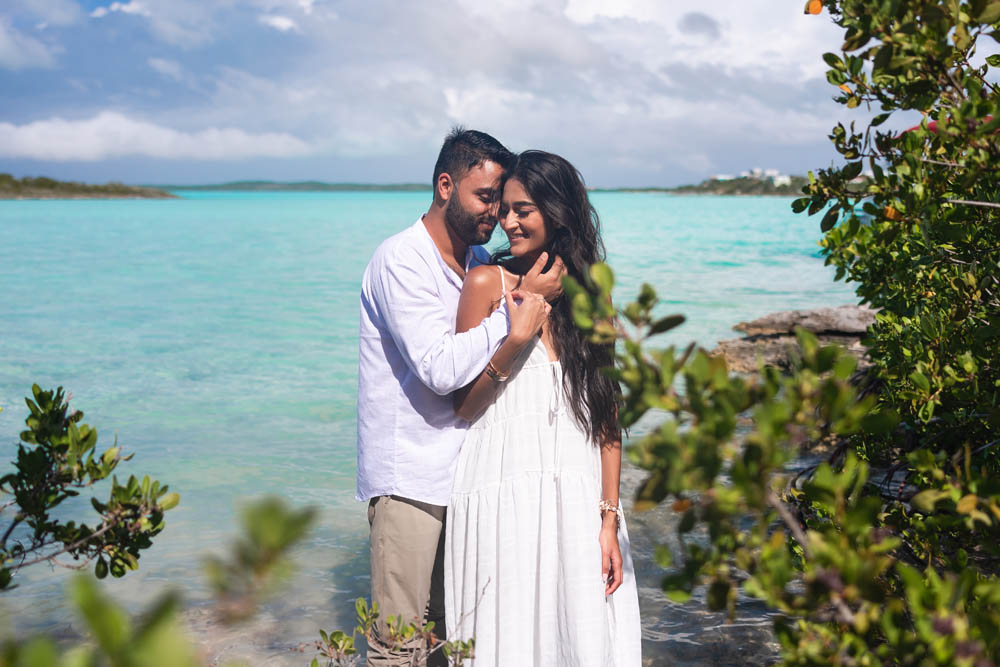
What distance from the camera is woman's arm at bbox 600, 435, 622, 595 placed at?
3275mm

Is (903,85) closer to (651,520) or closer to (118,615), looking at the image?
(118,615)

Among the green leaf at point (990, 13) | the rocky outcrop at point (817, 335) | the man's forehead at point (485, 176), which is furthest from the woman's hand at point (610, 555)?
the rocky outcrop at point (817, 335)

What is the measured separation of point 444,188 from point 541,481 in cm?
145

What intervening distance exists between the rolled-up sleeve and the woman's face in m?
0.36

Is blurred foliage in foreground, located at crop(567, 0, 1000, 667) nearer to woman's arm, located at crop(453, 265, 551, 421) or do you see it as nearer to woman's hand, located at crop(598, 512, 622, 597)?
woman's hand, located at crop(598, 512, 622, 597)

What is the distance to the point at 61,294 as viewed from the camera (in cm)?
2314

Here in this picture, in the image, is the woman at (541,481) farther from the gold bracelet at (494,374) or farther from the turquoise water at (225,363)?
the turquoise water at (225,363)

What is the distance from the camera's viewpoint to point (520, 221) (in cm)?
346

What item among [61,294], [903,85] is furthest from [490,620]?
[61,294]

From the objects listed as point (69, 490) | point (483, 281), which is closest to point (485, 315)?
point (483, 281)

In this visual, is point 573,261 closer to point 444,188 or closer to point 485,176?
point 485,176

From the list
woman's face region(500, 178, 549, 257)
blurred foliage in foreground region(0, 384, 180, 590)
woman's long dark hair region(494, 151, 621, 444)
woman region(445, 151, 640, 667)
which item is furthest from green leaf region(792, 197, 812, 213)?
blurred foliage in foreground region(0, 384, 180, 590)

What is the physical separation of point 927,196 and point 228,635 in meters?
4.89

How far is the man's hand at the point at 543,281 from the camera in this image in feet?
11.2
